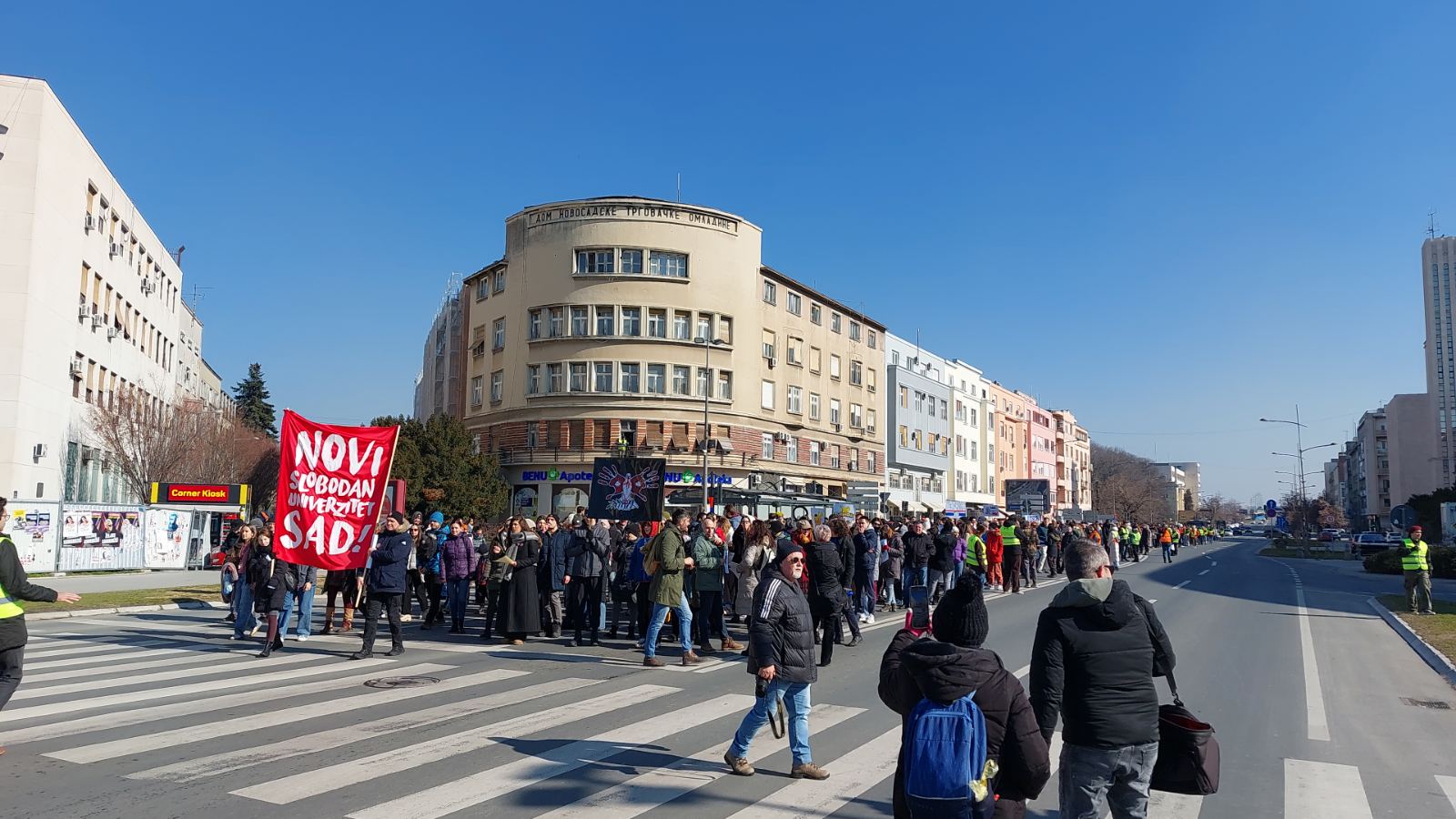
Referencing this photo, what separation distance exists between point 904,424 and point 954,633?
66581 millimetres

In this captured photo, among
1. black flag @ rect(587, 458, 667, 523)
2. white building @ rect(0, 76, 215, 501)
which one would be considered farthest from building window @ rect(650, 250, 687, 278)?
black flag @ rect(587, 458, 667, 523)

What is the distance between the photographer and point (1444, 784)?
22.3 ft

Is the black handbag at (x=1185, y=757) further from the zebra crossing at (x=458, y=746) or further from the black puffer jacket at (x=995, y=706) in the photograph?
the zebra crossing at (x=458, y=746)

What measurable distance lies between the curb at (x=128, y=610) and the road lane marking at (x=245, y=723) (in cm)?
1111

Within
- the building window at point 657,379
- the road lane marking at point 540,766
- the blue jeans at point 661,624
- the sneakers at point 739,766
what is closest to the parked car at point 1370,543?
the building window at point 657,379

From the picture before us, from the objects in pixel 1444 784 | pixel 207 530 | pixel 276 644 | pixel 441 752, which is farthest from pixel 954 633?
pixel 207 530

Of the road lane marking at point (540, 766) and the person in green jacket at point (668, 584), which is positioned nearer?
the road lane marking at point (540, 766)

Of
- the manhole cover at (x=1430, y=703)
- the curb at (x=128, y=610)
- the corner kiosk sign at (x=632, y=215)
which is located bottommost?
the curb at (x=128, y=610)

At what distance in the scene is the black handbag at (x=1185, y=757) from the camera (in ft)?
14.5

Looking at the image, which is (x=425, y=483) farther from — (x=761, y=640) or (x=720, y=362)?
(x=761, y=640)

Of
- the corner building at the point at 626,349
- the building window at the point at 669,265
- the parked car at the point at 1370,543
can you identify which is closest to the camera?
the corner building at the point at 626,349

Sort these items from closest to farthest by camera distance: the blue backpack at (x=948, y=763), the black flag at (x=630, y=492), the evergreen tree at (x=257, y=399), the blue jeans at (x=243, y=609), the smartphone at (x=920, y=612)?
the blue backpack at (x=948, y=763), the smartphone at (x=920, y=612), the blue jeans at (x=243, y=609), the black flag at (x=630, y=492), the evergreen tree at (x=257, y=399)

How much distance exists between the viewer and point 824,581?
11.8m

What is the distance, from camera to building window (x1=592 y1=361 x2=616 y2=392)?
158 feet
